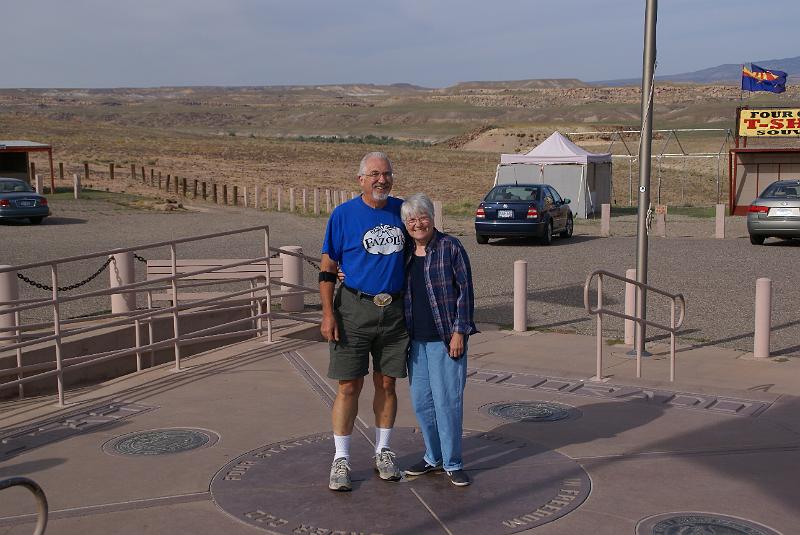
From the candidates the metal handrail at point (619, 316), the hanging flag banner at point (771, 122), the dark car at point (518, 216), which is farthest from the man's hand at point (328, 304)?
the hanging flag banner at point (771, 122)

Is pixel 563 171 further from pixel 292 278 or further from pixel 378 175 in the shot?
pixel 378 175

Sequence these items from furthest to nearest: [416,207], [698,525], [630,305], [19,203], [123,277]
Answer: [19,203] < [123,277] < [630,305] < [416,207] < [698,525]

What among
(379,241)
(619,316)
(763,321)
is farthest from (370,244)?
(763,321)

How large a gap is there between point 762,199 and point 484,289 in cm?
922

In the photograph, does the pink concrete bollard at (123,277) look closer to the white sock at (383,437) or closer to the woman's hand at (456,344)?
the white sock at (383,437)

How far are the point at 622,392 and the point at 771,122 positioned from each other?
88.4 ft

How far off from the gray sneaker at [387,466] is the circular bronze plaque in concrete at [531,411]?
1.72m

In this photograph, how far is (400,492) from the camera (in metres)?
5.41

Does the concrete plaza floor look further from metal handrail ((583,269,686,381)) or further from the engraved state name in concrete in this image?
metal handrail ((583,269,686,381))

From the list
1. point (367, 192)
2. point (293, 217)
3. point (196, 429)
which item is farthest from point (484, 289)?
point (293, 217)

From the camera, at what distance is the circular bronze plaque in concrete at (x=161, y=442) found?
628 cm

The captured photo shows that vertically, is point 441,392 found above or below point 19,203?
above

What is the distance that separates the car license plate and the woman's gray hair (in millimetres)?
16954

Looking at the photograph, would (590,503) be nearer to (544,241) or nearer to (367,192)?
(367,192)
